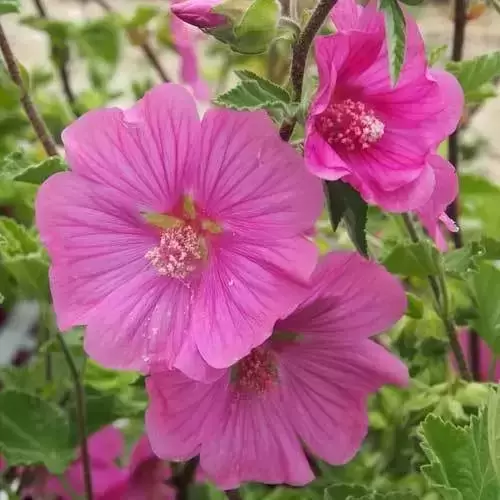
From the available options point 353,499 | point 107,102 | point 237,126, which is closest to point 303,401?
point 353,499

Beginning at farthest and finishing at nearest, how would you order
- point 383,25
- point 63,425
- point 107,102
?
point 107,102
point 63,425
point 383,25

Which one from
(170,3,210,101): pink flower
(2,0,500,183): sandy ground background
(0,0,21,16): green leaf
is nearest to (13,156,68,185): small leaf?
(0,0,21,16): green leaf

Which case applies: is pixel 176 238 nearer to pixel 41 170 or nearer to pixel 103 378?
pixel 41 170

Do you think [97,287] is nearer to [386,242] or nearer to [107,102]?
[386,242]

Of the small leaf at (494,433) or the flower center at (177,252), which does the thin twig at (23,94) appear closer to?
the flower center at (177,252)

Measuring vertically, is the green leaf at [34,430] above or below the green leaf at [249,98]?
below

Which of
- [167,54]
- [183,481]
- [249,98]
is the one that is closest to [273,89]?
[249,98]

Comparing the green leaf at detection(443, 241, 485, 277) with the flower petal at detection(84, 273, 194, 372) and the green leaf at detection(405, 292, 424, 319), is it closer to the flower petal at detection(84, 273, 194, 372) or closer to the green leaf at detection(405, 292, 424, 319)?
the green leaf at detection(405, 292, 424, 319)

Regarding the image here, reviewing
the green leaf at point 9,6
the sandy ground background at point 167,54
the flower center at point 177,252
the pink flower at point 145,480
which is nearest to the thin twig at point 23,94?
the green leaf at point 9,6
